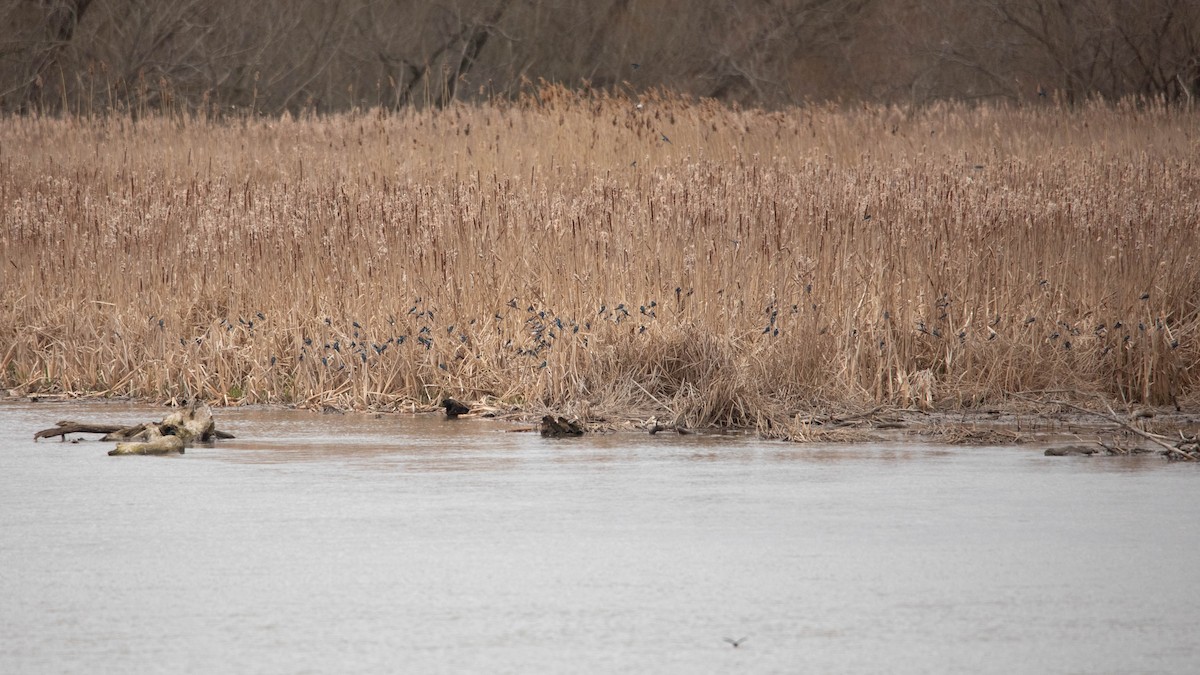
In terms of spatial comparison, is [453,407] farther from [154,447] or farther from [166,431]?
[154,447]

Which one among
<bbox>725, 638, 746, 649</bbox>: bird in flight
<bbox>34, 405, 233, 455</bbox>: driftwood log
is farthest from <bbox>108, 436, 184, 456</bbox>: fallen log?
<bbox>725, 638, 746, 649</bbox>: bird in flight

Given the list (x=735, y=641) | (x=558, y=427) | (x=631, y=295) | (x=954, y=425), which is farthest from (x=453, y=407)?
(x=735, y=641)

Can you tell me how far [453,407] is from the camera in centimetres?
793

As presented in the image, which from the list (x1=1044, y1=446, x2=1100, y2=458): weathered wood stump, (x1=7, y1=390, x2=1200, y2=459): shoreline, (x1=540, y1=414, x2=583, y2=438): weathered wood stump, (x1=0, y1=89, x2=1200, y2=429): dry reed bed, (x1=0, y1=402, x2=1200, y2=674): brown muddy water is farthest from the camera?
(x1=0, y1=89, x2=1200, y2=429): dry reed bed

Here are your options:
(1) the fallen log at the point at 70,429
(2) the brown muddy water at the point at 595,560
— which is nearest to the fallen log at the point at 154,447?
(2) the brown muddy water at the point at 595,560

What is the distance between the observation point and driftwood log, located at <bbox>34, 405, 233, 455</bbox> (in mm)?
6758

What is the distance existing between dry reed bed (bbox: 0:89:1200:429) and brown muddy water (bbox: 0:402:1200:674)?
1254mm

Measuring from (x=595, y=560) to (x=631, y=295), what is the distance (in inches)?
177

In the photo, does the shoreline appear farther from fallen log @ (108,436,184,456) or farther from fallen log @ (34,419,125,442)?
fallen log @ (108,436,184,456)

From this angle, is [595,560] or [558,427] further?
[558,427]

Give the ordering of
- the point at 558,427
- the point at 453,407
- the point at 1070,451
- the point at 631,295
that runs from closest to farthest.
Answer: the point at 1070,451
the point at 558,427
the point at 453,407
the point at 631,295

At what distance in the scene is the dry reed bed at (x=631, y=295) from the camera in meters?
8.02

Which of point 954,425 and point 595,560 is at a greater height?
point 954,425

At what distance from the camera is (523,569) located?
14.2 feet
